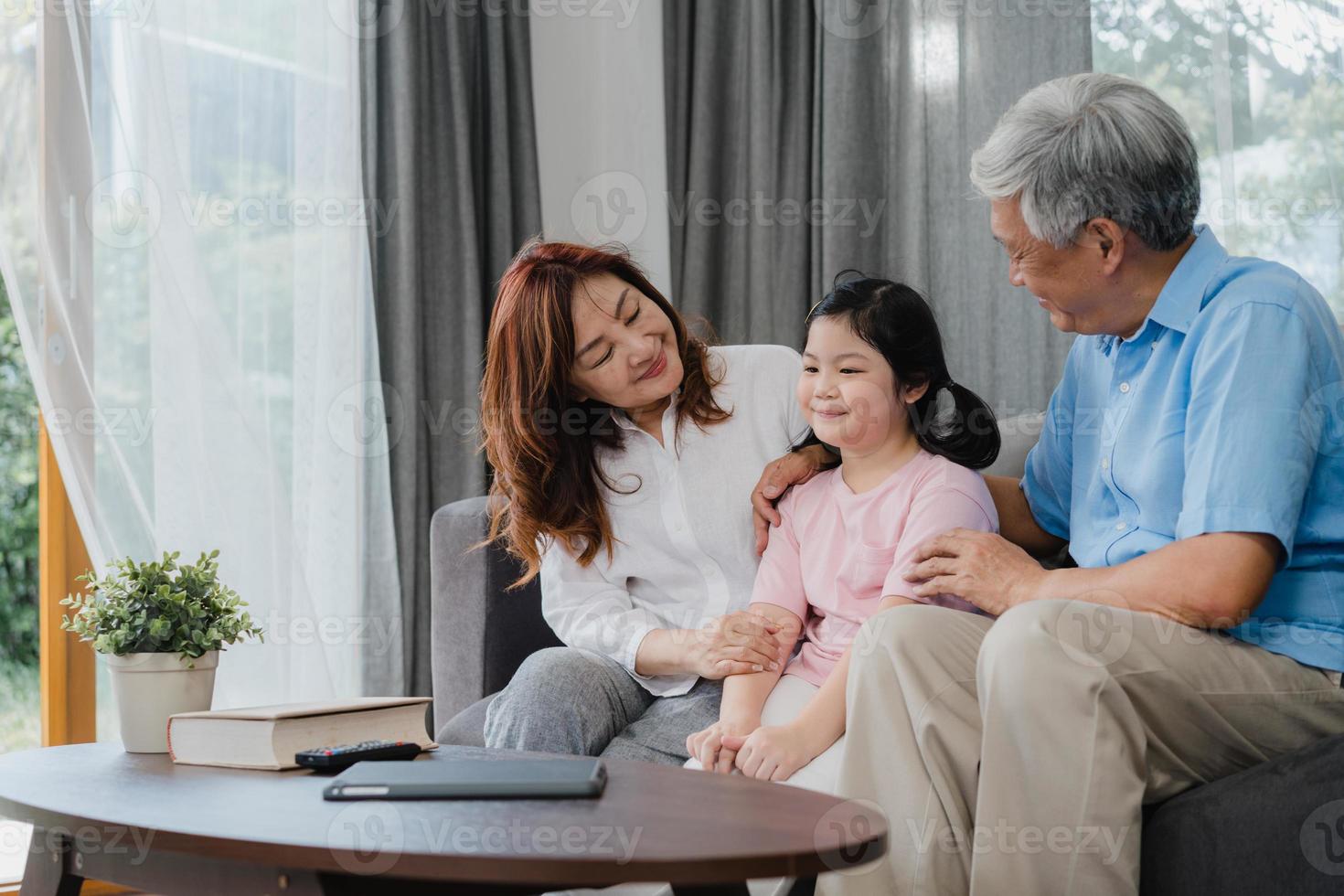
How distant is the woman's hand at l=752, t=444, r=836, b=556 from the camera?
5.64 ft

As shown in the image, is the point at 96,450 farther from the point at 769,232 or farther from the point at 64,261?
the point at 769,232

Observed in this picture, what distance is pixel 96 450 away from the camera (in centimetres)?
229

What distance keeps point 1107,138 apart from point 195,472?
183cm

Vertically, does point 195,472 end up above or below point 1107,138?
below

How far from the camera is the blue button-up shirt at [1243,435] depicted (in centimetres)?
125

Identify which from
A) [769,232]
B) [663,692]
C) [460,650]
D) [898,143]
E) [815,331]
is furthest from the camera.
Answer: [769,232]

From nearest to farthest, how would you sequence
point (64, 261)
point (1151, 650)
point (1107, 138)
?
1. point (1151, 650)
2. point (1107, 138)
3. point (64, 261)

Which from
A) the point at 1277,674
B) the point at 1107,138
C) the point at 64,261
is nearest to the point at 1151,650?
the point at 1277,674
